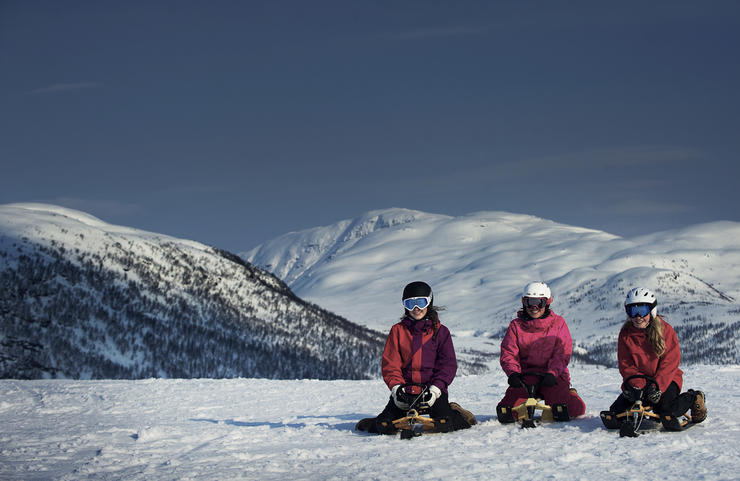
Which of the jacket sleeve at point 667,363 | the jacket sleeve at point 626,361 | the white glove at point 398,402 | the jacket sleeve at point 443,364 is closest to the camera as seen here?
the jacket sleeve at point 667,363

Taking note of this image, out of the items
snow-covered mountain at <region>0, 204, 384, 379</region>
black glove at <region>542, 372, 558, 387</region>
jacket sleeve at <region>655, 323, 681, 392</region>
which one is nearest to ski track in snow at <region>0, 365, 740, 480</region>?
black glove at <region>542, 372, 558, 387</region>

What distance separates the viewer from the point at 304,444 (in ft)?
40.1

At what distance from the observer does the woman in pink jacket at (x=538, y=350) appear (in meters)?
12.6

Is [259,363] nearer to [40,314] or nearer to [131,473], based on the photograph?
[40,314]

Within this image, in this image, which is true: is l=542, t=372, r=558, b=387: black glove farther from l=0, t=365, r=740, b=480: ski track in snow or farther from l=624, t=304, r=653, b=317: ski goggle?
l=624, t=304, r=653, b=317: ski goggle

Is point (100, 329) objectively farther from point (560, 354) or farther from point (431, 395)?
point (560, 354)

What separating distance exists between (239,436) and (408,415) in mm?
2815

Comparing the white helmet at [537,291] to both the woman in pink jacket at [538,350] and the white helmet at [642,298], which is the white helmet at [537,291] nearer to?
the woman in pink jacket at [538,350]

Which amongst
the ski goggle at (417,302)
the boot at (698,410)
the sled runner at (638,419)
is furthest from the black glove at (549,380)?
the ski goggle at (417,302)

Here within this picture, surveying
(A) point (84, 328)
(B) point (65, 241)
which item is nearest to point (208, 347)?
(A) point (84, 328)

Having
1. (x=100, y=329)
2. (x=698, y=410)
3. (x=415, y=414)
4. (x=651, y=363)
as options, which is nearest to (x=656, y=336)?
(x=651, y=363)

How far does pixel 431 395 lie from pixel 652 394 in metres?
3.16

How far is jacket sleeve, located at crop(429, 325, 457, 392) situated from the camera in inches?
488

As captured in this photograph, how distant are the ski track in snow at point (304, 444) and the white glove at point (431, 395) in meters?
0.50
